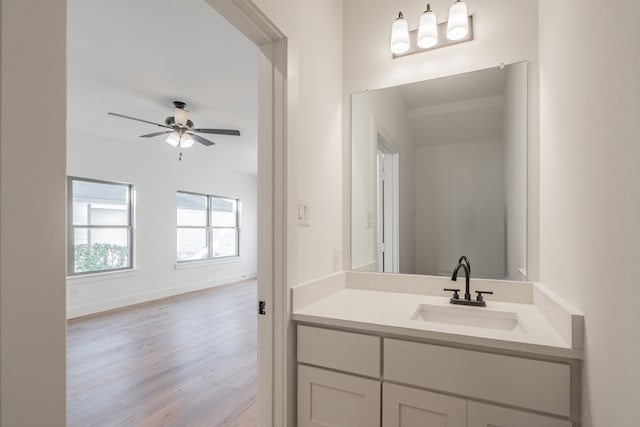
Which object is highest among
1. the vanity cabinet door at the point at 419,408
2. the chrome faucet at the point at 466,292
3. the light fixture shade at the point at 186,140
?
the light fixture shade at the point at 186,140

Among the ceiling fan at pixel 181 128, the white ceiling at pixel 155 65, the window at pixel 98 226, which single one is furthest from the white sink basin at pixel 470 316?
the window at pixel 98 226

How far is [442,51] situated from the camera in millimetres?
1824

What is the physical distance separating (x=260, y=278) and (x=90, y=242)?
14.7ft

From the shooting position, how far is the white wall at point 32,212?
54 cm

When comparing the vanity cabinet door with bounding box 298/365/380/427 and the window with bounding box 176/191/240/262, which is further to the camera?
the window with bounding box 176/191/240/262

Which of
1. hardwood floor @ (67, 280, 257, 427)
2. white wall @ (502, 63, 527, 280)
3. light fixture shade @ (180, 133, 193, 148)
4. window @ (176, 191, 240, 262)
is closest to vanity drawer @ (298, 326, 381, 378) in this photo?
white wall @ (502, 63, 527, 280)

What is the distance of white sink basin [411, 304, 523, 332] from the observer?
1490 mm

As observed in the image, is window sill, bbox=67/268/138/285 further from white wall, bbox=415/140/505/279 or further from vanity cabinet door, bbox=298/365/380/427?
white wall, bbox=415/140/505/279

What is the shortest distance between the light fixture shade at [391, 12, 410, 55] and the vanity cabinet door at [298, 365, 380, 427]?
1.68 m

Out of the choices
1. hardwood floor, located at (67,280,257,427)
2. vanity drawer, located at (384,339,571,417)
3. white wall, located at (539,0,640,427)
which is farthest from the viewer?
hardwood floor, located at (67,280,257,427)

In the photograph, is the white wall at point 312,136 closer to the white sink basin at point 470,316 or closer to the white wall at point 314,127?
the white wall at point 314,127

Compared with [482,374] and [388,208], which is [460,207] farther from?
[482,374]

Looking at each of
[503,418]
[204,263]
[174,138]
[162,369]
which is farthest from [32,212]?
[204,263]

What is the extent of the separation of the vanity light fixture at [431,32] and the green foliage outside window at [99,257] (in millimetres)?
4872
